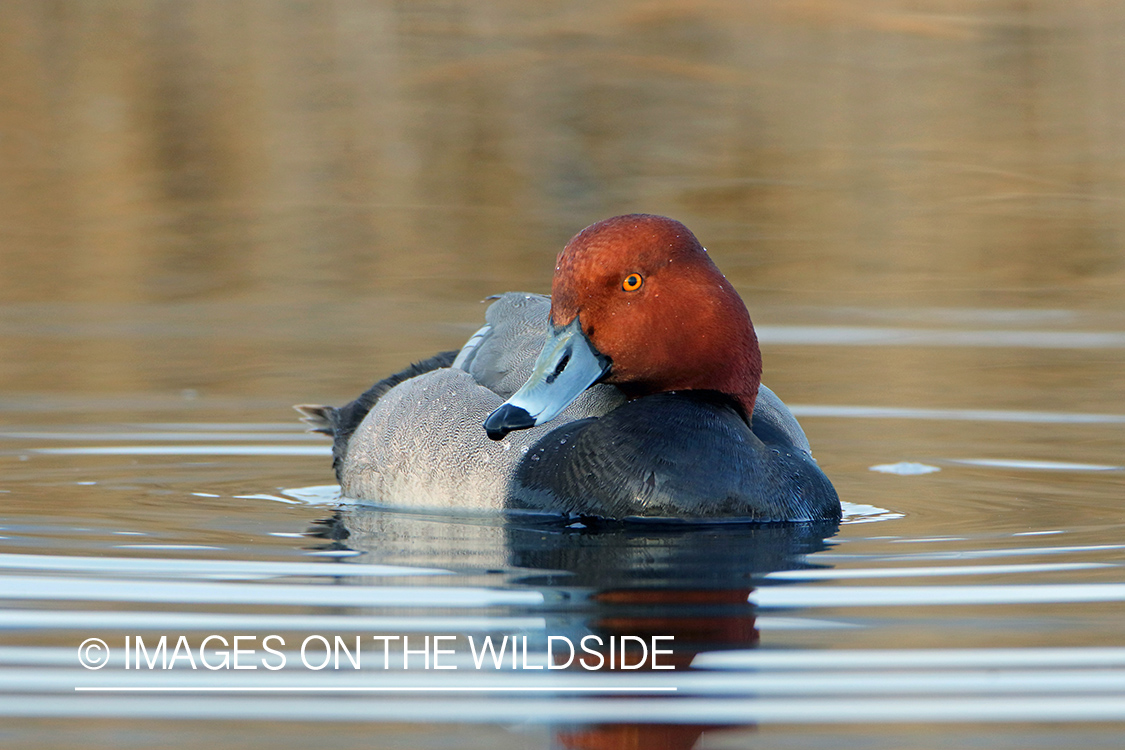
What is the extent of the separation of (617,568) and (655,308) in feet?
3.55

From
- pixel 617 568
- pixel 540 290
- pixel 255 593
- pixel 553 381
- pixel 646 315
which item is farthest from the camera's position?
pixel 540 290

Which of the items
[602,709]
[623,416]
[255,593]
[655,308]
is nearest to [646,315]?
[655,308]

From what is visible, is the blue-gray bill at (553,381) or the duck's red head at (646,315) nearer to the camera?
the blue-gray bill at (553,381)

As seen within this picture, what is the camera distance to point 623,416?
5164mm

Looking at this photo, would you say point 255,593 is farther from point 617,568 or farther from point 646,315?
point 646,315

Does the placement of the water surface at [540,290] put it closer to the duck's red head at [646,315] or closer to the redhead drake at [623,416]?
the redhead drake at [623,416]

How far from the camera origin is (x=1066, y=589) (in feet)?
13.8

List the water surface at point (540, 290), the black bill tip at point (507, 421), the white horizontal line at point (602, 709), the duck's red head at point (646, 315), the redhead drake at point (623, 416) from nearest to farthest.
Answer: the white horizontal line at point (602, 709), the water surface at point (540, 290), the black bill tip at point (507, 421), the redhead drake at point (623, 416), the duck's red head at point (646, 315)

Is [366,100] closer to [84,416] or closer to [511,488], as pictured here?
[84,416]

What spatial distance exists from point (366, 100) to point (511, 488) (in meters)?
12.3

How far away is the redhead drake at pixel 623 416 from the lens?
5012mm

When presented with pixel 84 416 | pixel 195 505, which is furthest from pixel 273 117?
pixel 195 505

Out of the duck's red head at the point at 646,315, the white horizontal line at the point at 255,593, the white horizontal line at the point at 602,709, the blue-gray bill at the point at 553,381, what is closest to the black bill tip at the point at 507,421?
the blue-gray bill at the point at 553,381

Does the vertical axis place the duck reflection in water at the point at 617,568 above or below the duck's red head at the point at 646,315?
below
